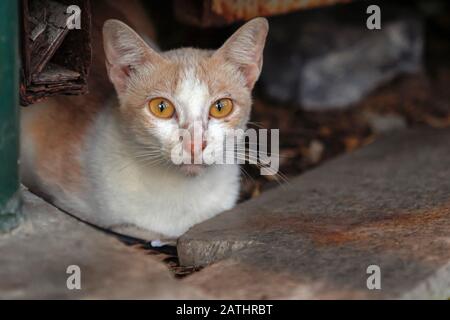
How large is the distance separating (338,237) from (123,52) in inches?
48.3

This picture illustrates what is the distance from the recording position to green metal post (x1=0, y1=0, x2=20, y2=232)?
8.32 ft

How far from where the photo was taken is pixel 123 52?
3.14 m

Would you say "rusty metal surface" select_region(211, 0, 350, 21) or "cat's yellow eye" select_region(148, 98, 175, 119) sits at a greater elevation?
"rusty metal surface" select_region(211, 0, 350, 21)

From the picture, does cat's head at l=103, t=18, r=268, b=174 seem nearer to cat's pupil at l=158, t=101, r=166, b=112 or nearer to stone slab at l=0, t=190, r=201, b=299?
cat's pupil at l=158, t=101, r=166, b=112

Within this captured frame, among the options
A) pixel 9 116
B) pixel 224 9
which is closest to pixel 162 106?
pixel 9 116

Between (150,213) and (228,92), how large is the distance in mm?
666

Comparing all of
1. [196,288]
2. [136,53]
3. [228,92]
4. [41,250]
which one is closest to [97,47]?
[136,53]

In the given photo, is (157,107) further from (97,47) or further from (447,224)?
(447,224)

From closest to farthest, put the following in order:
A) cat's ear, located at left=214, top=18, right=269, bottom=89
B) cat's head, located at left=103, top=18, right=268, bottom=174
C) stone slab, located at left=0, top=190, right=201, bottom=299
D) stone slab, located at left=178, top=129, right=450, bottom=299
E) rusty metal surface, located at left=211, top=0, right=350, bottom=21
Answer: stone slab, located at left=0, top=190, right=201, bottom=299
stone slab, located at left=178, top=129, right=450, bottom=299
cat's head, located at left=103, top=18, right=268, bottom=174
cat's ear, located at left=214, top=18, right=269, bottom=89
rusty metal surface, located at left=211, top=0, right=350, bottom=21

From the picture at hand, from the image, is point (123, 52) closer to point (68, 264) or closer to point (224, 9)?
point (224, 9)

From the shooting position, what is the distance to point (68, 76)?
9.82ft

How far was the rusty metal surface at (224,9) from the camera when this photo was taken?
11.8 feet

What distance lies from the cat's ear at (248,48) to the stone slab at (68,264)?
1.02 metres

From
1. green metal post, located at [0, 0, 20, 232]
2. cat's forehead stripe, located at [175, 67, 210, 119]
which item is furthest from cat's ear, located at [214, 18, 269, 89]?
green metal post, located at [0, 0, 20, 232]
